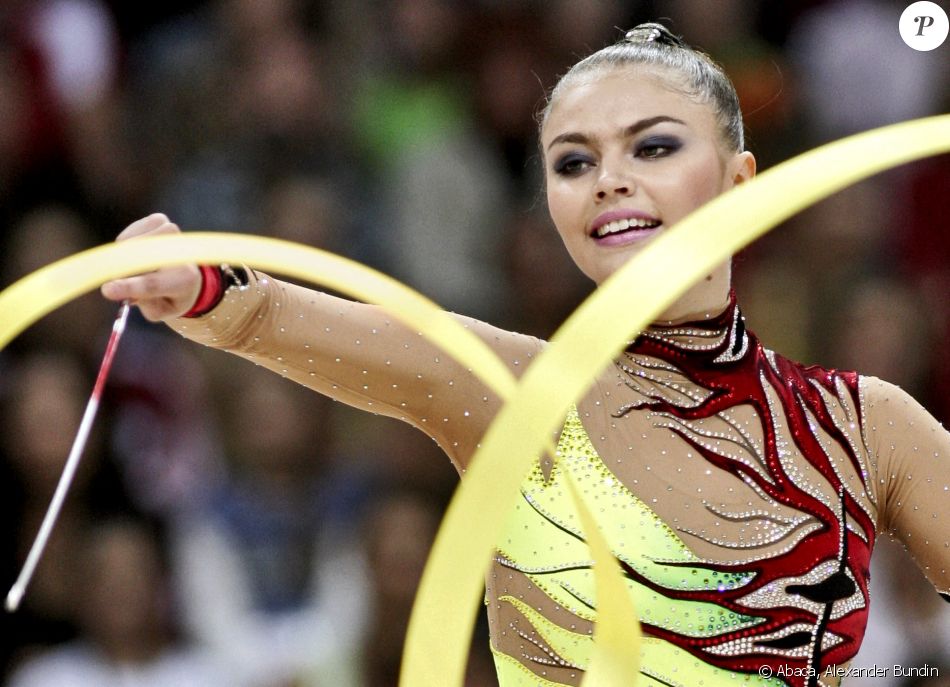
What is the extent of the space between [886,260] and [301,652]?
1.71m

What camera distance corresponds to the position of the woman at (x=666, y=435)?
1635 millimetres

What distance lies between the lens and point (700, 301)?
1.79 metres

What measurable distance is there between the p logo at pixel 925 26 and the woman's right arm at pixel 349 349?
82cm

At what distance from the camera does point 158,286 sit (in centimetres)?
148

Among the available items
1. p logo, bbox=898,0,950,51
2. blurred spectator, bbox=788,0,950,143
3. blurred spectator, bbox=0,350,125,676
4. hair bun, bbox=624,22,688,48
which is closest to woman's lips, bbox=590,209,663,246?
hair bun, bbox=624,22,688,48

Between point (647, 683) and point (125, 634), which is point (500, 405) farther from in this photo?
point (125, 634)

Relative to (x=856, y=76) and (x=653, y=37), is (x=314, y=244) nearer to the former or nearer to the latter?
(x=856, y=76)

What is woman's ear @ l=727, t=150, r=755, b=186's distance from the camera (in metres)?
1.83

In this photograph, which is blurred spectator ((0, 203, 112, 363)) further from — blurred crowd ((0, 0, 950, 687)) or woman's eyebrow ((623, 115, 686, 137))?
woman's eyebrow ((623, 115, 686, 137))

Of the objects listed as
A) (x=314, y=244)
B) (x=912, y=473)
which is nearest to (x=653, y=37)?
(x=912, y=473)

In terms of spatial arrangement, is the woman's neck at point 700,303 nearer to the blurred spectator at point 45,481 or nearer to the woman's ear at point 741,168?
the woman's ear at point 741,168

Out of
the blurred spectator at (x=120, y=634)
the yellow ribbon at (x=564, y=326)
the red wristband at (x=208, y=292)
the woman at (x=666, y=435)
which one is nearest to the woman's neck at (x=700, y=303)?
the woman at (x=666, y=435)

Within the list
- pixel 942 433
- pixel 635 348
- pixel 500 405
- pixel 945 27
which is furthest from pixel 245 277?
pixel 945 27

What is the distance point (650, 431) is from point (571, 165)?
0.33 meters
